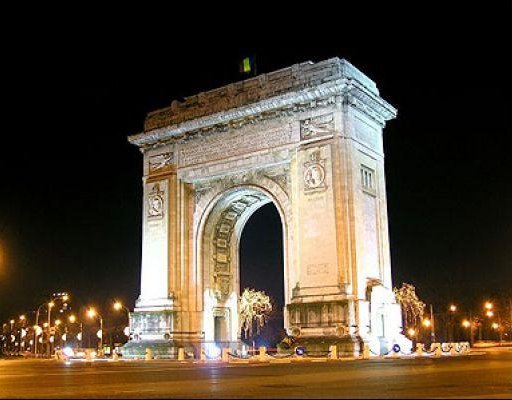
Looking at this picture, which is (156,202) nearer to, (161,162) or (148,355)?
(161,162)

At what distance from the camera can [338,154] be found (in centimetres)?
4053

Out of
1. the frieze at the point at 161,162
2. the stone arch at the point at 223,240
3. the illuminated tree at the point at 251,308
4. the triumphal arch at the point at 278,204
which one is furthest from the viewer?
the illuminated tree at the point at 251,308


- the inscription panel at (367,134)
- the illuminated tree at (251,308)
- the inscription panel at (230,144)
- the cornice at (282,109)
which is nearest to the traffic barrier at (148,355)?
the inscription panel at (230,144)

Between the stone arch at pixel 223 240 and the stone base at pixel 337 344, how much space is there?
30.0 ft

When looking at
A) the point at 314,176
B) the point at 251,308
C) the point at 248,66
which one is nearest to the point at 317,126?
the point at 314,176

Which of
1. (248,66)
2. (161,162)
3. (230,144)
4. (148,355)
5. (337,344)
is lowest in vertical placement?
(148,355)

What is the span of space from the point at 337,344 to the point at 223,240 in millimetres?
14437

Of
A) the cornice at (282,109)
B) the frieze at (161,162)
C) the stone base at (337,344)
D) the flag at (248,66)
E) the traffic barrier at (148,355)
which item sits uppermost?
the flag at (248,66)

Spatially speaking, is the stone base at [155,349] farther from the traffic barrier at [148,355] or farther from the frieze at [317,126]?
the frieze at [317,126]

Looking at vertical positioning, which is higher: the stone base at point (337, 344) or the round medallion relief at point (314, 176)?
the round medallion relief at point (314, 176)

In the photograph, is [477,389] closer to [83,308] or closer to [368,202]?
[368,202]

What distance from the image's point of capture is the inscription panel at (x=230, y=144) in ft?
142

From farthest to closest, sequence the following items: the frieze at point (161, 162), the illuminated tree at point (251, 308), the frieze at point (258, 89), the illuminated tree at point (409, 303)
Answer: the illuminated tree at point (409, 303)
the illuminated tree at point (251, 308)
the frieze at point (161, 162)
the frieze at point (258, 89)

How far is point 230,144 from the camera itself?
45562 mm
